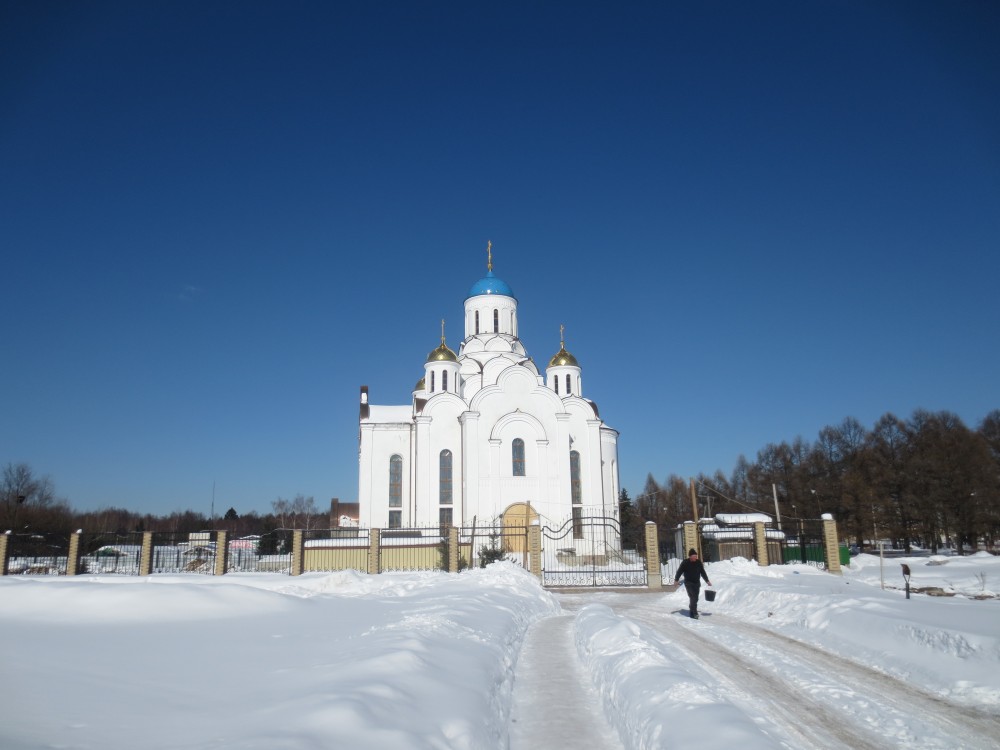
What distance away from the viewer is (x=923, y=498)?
35375 mm

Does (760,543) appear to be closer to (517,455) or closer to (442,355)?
(517,455)

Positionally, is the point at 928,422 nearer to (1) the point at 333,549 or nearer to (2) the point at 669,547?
(2) the point at 669,547

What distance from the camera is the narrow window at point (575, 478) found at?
33812mm

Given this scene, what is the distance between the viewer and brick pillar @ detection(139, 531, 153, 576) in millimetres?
23375

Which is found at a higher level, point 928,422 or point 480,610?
point 928,422

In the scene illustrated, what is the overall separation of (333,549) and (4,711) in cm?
2149

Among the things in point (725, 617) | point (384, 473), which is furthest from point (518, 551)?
point (725, 617)

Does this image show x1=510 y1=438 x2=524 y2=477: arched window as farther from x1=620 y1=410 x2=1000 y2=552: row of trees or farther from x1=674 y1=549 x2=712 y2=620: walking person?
x1=674 y1=549 x2=712 y2=620: walking person

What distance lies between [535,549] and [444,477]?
11.9m

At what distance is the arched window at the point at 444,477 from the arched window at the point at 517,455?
3474 millimetres

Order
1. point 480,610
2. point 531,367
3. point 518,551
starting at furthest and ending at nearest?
1. point 531,367
2. point 518,551
3. point 480,610

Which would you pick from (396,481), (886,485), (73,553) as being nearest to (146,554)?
(73,553)

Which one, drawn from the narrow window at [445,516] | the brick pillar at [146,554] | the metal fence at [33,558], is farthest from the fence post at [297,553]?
the narrow window at [445,516]

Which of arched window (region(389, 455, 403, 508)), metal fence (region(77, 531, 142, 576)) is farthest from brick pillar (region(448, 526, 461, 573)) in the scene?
arched window (region(389, 455, 403, 508))
